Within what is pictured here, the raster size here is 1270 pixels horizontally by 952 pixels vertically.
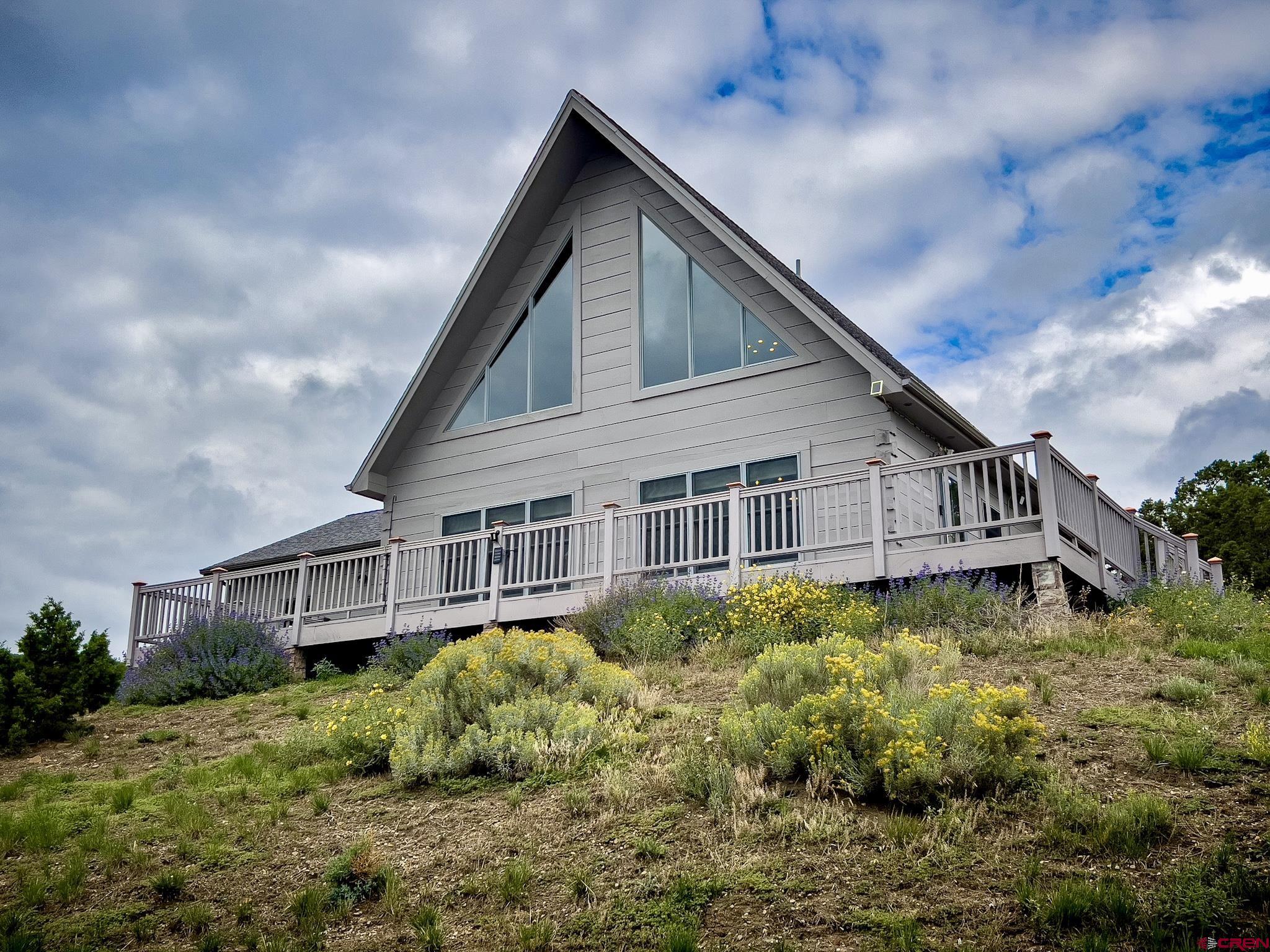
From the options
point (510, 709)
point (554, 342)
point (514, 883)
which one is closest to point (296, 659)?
point (554, 342)

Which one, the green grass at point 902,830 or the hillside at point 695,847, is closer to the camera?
the hillside at point 695,847

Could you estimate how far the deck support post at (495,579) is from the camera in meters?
14.1

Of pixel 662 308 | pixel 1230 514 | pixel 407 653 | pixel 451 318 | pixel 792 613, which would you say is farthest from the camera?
pixel 1230 514

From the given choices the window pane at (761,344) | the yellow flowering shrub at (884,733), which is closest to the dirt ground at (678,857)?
the yellow flowering shrub at (884,733)

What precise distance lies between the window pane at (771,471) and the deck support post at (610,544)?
1.99 m

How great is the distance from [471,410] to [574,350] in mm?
2168

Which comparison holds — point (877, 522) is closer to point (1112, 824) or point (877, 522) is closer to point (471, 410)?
point (1112, 824)

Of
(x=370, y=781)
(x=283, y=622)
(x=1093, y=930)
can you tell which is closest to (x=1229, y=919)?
(x=1093, y=930)

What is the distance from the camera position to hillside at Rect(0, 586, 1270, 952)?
16.0 feet

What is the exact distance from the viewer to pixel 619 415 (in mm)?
15633

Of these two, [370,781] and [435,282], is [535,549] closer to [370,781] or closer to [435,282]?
[370,781]

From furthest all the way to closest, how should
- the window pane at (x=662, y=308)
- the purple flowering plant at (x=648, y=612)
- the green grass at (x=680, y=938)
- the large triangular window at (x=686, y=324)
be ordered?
1. the window pane at (x=662, y=308)
2. the large triangular window at (x=686, y=324)
3. the purple flowering plant at (x=648, y=612)
4. the green grass at (x=680, y=938)

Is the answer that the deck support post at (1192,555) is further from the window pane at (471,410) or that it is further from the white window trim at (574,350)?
the window pane at (471,410)

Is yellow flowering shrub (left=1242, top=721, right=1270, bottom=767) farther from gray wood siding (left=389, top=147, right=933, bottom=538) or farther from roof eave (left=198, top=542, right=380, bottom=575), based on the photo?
roof eave (left=198, top=542, right=380, bottom=575)
